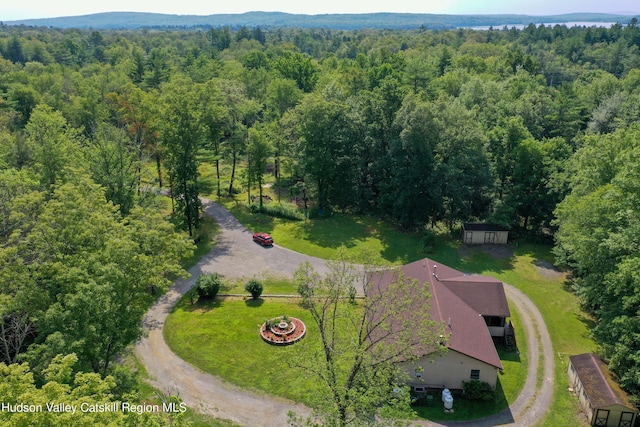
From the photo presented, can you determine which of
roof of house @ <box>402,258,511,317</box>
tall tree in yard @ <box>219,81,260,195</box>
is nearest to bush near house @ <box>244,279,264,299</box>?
roof of house @ <box>402,258,511,317</box>

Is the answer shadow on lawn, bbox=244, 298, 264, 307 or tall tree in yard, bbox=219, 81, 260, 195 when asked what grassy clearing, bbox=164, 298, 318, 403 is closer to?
shadow on lawn, bbox=244, 298, 264, 307

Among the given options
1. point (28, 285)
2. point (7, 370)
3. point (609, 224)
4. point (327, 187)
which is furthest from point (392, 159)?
point (7, 370)

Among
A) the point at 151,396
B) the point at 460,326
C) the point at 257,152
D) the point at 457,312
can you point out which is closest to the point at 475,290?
the point at 457,312

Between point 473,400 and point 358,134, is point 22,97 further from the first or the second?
point 473,400

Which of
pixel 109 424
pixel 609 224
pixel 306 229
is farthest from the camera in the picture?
pixel 306 229

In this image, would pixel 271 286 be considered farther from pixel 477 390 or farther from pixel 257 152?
pixel 257 152

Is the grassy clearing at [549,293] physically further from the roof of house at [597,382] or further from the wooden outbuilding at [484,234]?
the roof of house at [597,382]
